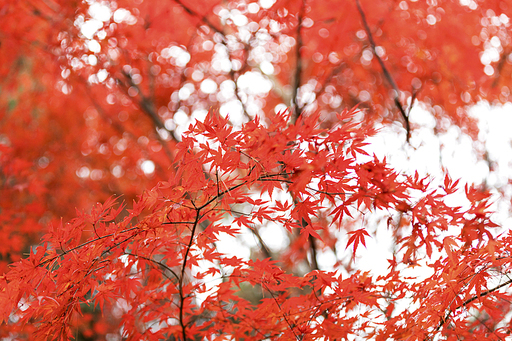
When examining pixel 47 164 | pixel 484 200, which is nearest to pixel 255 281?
pixel 484 200

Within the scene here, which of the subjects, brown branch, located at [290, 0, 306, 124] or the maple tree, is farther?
brown branch, located at [290, 0, 306, 124]

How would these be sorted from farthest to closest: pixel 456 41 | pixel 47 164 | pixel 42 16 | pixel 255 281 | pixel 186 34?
pixel 47 164 → pixel 186 34 → pixel 456 41 → pixel 42 16 → pixel 255 281

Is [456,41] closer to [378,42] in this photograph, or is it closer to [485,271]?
[378,42]

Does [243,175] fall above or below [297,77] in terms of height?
below

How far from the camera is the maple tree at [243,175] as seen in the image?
4.71 feet

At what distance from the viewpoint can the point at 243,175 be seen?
2.21m

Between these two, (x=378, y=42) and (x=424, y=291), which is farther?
(x=378, y=42)

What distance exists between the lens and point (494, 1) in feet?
13.1

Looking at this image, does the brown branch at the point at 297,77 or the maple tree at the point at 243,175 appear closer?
the maple tree at the point at 243,175

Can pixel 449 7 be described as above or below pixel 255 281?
above

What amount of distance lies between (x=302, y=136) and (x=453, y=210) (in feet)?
2.38

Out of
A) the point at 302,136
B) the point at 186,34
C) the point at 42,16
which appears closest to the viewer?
the point at 302,136

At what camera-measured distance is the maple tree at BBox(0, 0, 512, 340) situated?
1.43m

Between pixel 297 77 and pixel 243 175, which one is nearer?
pixel 243 175
